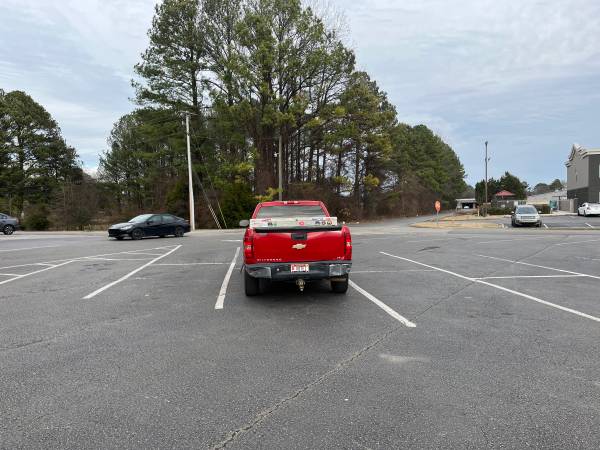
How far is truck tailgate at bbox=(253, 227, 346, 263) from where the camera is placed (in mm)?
7234

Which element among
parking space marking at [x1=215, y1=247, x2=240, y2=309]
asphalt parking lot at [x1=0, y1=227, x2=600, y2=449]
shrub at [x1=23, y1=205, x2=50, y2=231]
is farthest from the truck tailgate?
shrub at [x1=23, y1=205, x2=50, y2=231]

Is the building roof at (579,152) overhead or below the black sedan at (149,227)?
overhead

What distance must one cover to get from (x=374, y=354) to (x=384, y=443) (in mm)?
1829

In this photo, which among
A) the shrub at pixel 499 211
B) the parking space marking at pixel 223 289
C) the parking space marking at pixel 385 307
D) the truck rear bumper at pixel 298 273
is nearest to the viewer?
the parking space marking at pixel 385 307

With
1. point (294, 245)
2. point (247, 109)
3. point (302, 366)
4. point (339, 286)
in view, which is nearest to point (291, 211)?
point (339, 286)

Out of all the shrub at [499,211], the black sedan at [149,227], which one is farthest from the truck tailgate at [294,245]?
the shrub at [499,211]

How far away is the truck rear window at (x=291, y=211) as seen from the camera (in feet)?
30.6

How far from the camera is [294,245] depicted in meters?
7.25

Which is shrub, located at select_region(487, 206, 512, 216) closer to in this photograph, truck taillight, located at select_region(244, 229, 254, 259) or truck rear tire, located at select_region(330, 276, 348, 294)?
truck rear tire, located at select_region(330, 276, 348, 294)

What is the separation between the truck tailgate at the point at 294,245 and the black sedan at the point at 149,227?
18305 mm

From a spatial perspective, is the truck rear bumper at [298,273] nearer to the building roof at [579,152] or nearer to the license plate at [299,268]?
the license plate at [299,268]

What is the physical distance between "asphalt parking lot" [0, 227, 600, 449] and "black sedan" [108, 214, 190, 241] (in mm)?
15058

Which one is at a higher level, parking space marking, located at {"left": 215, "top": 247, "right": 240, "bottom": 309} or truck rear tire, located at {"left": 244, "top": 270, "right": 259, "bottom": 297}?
truck rear tire, located at {"left": 244, "top": 270, "right": 259, "bottom": 297}

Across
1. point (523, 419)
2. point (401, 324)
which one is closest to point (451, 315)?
point (401, 324)
